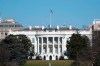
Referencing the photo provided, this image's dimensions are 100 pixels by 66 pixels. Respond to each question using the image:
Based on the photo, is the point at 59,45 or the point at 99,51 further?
the point at 59,45

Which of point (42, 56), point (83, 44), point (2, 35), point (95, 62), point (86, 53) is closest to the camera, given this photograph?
point (95, 62)

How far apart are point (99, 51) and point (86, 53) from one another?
845cm

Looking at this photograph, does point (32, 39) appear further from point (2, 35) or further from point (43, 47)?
point (2, 35)

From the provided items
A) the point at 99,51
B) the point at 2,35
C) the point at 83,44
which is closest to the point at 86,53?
the point at 99,51

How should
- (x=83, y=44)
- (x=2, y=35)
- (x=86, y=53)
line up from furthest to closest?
(x=2, y=35) < (x=83, y=44) < (x=86, y=53)

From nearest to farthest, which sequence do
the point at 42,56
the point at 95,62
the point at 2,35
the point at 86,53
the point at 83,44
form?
the point at 95,62 → the point at 86,53 → the point at 83,44 → the point at 42,56 → the point at 2,35

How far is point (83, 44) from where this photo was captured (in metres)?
125

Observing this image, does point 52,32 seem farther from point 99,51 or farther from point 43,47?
point 99,51

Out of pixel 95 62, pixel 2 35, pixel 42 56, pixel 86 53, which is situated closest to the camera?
pixel 95 62

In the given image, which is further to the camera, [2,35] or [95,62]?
[2,35]

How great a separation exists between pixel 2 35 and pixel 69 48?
52.6 metres

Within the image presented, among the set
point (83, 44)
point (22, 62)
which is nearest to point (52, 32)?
point (83, 44)

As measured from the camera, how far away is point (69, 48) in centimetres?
13212

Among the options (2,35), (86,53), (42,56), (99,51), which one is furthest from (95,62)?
(2,35)
